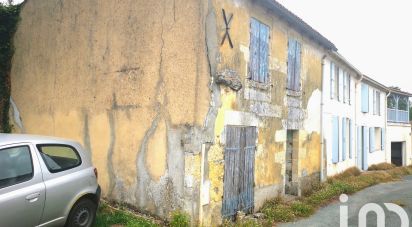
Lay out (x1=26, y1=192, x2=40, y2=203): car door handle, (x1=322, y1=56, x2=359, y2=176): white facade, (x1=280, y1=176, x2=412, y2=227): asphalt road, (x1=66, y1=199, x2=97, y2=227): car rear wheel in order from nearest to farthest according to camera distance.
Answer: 1. (x1=26, y1=192, x2=40, y2=203): car door handle
2. (x1=66, y1=199, x2=97, y2=227): car rear wheel
3. (x1=280, y1=176, x2=412, y2=227): asphalt road
4. (x1=322, y1=56, x2=359, y2=176): white facade

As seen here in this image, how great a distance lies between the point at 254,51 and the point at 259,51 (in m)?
0.27

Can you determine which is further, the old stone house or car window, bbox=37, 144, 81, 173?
the old stone house

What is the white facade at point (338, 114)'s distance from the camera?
12.6 m

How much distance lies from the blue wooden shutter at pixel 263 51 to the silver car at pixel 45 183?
4603mm

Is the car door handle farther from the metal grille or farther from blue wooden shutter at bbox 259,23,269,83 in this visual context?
blue wooden shutter at bbox 259,23,269,83

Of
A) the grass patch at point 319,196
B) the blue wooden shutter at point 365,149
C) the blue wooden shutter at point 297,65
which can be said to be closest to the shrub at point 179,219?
the grass patch at point 319,196

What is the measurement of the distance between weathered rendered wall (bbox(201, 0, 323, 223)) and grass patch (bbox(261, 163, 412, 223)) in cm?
35

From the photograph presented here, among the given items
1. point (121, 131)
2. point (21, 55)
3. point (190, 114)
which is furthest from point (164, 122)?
point (21, 55)

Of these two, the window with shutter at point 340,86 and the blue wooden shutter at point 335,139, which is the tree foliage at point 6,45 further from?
the window with shutter at point 340,86

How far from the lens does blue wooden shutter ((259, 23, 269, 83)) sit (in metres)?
8.45

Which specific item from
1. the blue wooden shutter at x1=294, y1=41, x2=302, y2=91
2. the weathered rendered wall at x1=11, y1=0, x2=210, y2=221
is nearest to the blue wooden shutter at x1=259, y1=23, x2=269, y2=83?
the blue wooden shutter at x1=294, y1=41, x2=302, y2=91

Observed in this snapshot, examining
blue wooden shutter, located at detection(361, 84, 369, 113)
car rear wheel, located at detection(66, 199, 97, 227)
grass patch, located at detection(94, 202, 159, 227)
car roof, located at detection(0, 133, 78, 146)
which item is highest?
blue wooden shutter, located at detection(361, 84, 369, 113)

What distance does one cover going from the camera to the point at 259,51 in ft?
27.6

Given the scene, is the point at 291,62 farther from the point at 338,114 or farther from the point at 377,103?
the point at 377,103
